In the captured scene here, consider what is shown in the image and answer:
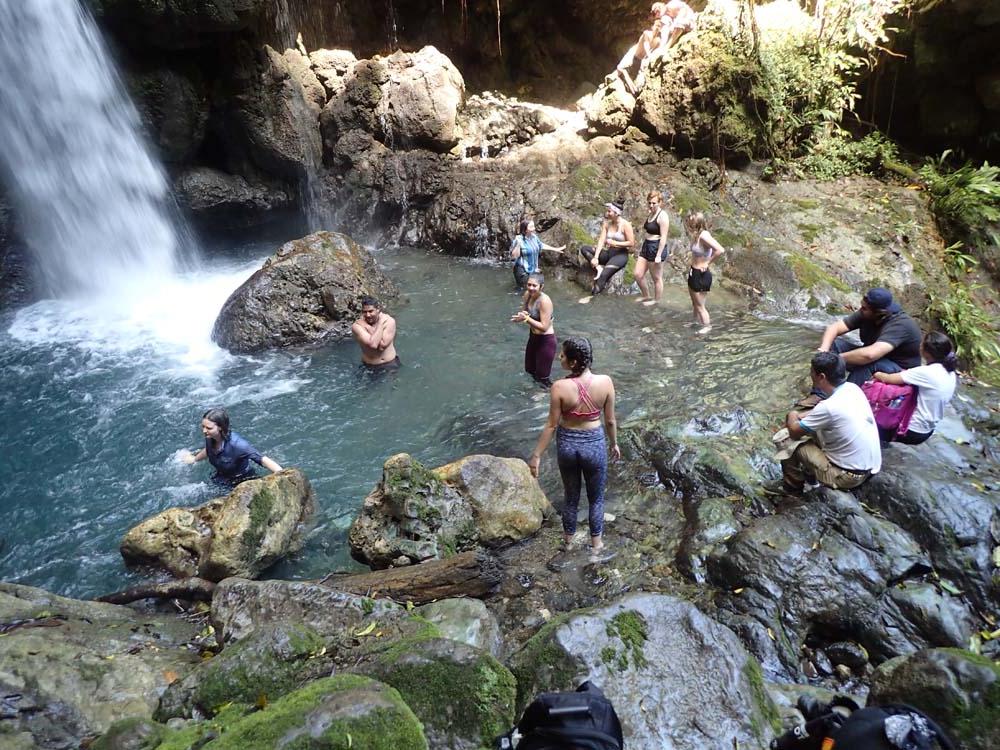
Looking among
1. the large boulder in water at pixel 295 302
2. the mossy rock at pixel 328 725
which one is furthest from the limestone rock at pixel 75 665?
the large boulder in water at pixel 295 302

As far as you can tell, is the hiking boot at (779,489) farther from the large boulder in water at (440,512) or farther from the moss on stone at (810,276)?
the moss on stone at (810,276)

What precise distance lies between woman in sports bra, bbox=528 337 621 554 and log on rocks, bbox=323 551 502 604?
0.91 meters

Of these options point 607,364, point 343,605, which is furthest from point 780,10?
point 343,605

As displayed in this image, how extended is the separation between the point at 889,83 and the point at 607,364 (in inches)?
434

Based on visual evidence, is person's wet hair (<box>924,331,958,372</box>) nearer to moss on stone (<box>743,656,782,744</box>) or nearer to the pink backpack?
the pink backpack

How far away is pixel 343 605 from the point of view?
425 centimetres

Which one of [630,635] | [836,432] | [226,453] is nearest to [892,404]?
[836,432]

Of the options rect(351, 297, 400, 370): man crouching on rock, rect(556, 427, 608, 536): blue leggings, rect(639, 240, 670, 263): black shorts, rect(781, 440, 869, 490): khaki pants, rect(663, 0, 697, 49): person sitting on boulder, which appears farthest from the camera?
rect(663, 0, 697, 49): person sitting on boulder

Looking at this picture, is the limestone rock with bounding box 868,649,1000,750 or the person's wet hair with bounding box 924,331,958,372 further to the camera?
the person's wet hair with bounding box 924,331,958,372

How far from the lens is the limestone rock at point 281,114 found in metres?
14.2

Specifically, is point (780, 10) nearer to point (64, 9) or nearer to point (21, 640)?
point (64, 9)

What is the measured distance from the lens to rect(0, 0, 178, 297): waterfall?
38.4ft

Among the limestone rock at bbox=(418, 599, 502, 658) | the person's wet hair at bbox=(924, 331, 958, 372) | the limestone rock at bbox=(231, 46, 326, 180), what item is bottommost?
the limestone rock at bbox=(418, 599, 502, 658)

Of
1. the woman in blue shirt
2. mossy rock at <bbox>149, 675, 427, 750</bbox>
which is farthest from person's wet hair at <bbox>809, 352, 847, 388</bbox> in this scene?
the woman in blue shirt
